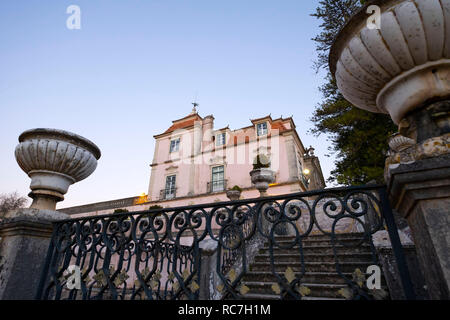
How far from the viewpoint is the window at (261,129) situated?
57.7 ft

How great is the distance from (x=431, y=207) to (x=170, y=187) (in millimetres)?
18416

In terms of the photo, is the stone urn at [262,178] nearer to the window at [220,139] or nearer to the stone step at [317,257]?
the stone step at [317,257]

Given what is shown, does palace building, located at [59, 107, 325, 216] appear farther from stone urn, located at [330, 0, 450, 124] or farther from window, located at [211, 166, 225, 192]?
stone urn, located at [330, 0, 450, 124]

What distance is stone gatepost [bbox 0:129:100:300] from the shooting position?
2199 millimetres

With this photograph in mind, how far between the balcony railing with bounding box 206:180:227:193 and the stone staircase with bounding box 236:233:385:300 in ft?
37.7

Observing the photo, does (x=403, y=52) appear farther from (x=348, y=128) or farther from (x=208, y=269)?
(x=348, y=128)

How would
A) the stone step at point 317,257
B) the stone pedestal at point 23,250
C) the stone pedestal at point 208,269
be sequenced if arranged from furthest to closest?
the stone step at point 317,257, the stone pedestal at point 208,269, the stone pedestal at point 23,250

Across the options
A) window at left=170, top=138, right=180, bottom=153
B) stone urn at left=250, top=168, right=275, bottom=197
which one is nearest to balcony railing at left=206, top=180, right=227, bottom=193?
window at left=170, top=138, right=180, bottom=153

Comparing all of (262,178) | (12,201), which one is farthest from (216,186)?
(12,201)

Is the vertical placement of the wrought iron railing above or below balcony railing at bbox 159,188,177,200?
below

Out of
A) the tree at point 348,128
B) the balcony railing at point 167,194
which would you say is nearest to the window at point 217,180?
the balcony railing at point 167,194

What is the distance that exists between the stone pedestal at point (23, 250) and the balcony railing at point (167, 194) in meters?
15.8
